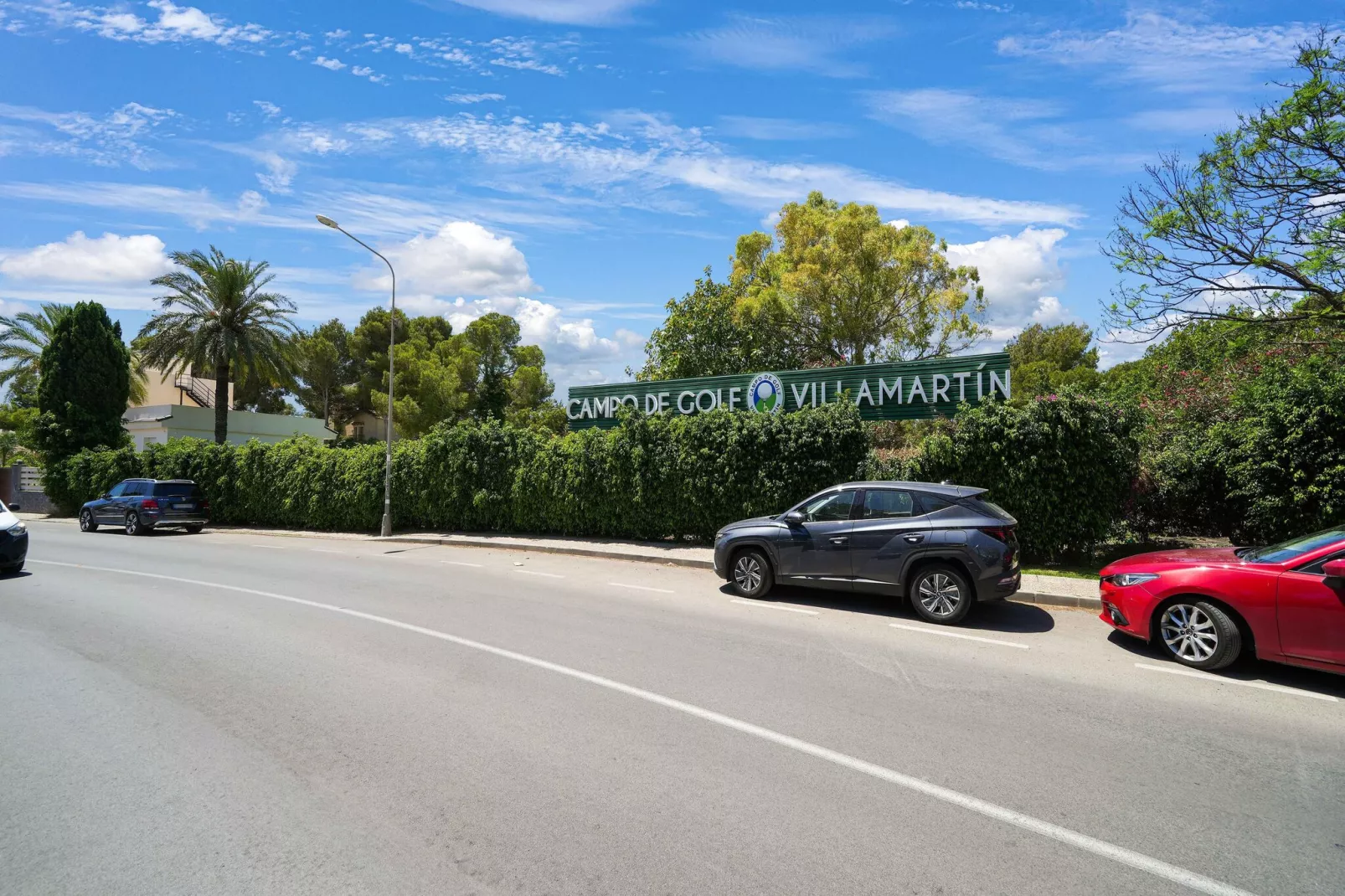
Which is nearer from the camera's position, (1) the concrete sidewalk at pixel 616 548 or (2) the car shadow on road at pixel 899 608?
(2) the car shadow on road at pixel 899 608

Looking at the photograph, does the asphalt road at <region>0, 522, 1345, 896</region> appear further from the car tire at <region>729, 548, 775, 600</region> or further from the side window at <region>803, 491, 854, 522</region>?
Result: the side window at <region>803, 491, 854, 522</region>

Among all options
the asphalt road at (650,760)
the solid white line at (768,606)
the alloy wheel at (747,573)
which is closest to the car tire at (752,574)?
the alloy wheel at (747,573)

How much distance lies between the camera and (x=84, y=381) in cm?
3064

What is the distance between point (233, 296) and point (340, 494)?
1407 cm

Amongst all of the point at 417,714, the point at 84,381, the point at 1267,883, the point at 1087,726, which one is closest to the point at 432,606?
the point at 417,714

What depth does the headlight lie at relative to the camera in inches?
286

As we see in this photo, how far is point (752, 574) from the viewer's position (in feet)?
34.1

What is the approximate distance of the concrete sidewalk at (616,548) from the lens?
32.9 feet

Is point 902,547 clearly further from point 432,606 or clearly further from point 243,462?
point 243,462

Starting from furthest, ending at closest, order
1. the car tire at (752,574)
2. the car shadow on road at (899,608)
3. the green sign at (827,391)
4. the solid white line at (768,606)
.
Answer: the green sign at (827,391) < the car tire at (752,574) < the solid white line at (768,606) < the car shadow on road at (899,608)

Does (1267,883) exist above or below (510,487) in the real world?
below

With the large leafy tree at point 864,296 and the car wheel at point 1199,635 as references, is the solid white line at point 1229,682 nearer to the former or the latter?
the car wheel at point 1199,635

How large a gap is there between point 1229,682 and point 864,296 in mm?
23916

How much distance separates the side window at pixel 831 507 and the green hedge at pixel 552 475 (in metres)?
4.36
